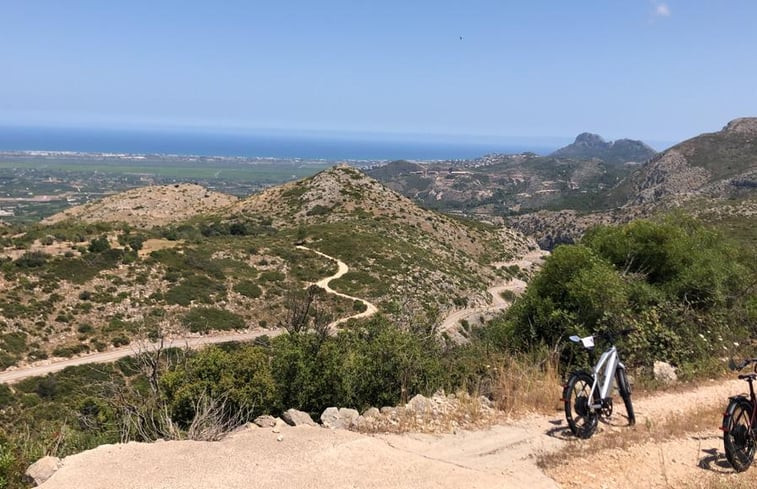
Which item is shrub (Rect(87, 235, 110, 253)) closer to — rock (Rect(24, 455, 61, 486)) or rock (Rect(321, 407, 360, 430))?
rock (Rect(24, 455, 61, 486))

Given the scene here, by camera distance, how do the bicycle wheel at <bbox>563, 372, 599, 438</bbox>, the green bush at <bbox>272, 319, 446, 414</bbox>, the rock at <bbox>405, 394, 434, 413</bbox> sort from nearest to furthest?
1. the bicycle wheel at <bbox>563, 372, 599, 438</bbox>
2. the rock at <bbox>405, 394, 434, 413</bbox>
3. the green bush at <bbox>272, 319, 446, 414</bbox>

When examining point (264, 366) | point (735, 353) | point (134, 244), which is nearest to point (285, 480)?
point (264, 366)

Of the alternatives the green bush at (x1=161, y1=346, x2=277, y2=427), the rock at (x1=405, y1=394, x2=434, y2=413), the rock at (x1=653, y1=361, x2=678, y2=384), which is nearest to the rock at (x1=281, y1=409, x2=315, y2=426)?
the rock at (x1=405, y1=394, x2=434, y2=413)

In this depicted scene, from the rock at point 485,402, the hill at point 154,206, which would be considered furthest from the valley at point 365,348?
the hill at point 154,206

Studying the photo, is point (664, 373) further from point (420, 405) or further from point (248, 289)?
point (248, 289)

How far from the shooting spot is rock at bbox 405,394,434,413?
9000mm

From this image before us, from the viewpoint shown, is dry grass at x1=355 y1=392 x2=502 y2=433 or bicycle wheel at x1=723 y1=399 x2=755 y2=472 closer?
bicycle wheel at x1=723 y1=399 x2=755 y2=472

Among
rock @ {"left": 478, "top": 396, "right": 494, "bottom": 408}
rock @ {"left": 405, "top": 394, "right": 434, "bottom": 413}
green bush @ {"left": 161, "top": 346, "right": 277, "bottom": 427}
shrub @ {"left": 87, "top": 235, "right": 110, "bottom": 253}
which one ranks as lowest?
shrub @ {"left": 87, "top": 235, "right": 110, "bottom": 253}

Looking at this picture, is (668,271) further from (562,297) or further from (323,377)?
(323,377)

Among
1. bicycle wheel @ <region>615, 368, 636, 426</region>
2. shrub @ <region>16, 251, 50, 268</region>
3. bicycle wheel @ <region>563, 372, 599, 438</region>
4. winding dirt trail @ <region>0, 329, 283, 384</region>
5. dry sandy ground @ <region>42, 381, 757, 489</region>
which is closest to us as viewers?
dry sandy ground @ <region>42, 381, 757, 489</region>

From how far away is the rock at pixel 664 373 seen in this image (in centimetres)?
1124

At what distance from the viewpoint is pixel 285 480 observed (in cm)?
616

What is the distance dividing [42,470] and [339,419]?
4443mm

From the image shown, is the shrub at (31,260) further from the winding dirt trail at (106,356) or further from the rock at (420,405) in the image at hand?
the rock at (420,405)
